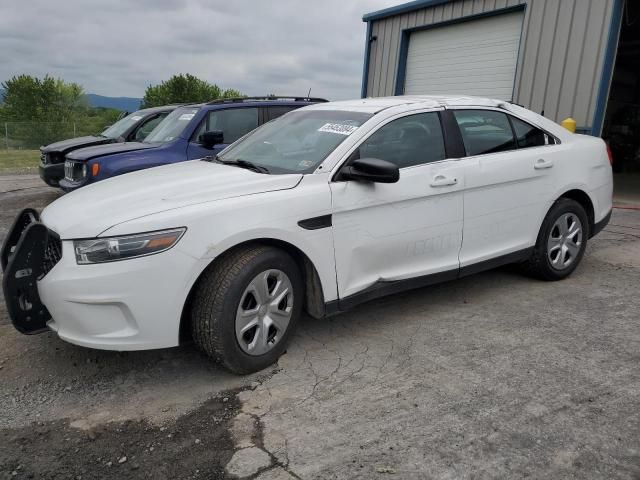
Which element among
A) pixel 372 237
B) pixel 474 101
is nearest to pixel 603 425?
pixel 372 237

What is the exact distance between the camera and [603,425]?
8.59ft

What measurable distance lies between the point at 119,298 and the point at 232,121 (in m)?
4.99

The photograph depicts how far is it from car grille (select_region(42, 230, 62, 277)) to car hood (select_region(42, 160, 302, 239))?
60mm

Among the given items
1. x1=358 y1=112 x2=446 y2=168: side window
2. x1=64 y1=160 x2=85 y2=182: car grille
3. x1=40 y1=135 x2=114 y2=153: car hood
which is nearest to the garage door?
x1=40 y1=135 x2=114 y2=153: car hood

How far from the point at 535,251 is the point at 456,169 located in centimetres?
125

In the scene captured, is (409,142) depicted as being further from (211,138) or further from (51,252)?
(211,138)

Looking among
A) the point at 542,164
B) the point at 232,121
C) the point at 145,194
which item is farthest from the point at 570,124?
the point at 145,194

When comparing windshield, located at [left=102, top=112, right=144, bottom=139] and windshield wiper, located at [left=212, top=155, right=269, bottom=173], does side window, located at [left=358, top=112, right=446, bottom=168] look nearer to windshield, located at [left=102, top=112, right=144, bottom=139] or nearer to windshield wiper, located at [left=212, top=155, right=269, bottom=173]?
windshield wiper, located at [left=212, top=155, right=269, bottom=173]

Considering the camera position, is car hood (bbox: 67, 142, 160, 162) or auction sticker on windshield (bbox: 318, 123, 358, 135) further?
car hood (bbox: 67, 142, 160, 162)

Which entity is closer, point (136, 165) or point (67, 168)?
point (136, 165)

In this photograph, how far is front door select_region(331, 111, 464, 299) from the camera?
3.38m

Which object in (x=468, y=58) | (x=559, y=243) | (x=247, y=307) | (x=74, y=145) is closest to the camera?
(x=247, y=307)

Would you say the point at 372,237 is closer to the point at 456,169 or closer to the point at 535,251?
the point at 456,169

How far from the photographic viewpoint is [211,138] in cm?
668
